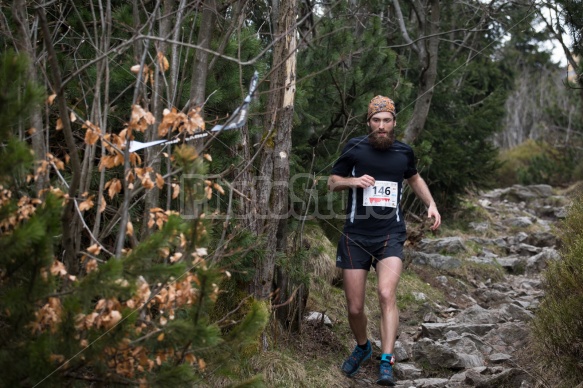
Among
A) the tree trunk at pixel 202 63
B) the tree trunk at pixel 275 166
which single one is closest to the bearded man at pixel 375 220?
the tree trunk at pixel 275 166

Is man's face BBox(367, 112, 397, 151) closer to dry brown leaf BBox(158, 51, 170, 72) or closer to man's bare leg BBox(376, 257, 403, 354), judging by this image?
man's bare leg BBox(376, 257, 403, 354)

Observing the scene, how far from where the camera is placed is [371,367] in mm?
6004

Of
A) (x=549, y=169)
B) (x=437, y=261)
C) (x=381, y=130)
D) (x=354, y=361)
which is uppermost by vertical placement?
(x=381, y=130)

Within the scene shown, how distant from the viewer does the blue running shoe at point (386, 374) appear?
5.26 m

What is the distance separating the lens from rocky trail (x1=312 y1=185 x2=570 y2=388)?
5.73m

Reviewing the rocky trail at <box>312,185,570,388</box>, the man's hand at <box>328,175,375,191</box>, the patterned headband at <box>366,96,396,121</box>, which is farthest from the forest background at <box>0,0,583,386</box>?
the rocky trail at <box>312,185,570,388</box>

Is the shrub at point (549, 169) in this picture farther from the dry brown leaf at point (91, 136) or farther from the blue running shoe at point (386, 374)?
the dry brown leaf at point (91, 136)

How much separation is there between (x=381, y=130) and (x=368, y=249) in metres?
0.92

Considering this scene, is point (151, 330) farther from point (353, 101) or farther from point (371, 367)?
point (353, 101)

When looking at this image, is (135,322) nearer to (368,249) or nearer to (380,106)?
(368,249)

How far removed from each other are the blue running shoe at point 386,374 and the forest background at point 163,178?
2.89ft

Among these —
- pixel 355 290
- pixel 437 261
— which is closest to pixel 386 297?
pixel 355 290

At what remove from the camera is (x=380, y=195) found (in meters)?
5.45

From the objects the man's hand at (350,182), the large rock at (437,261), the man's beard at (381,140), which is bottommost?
the large rock at (437,261)
